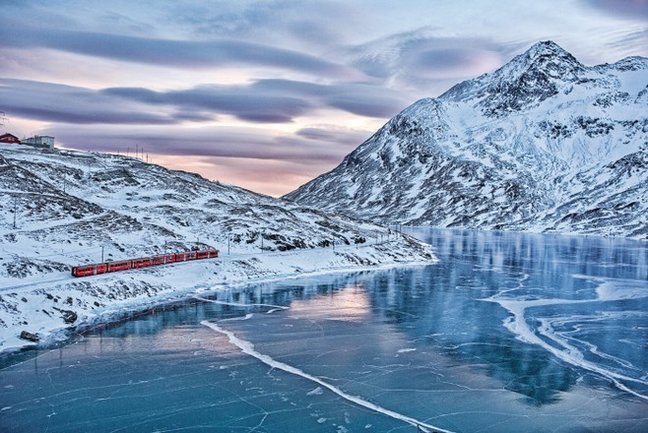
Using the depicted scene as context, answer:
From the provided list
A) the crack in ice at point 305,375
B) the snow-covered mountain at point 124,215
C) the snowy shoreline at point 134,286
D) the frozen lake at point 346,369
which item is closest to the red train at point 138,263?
the snowy shoreline at point 134,286

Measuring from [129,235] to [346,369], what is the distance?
6313 cm

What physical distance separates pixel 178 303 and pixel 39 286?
13356mm

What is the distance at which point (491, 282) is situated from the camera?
87375 mm

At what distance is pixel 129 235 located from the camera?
95250 mm

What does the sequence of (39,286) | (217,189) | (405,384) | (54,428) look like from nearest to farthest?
(54,428) → (405,384) → (39,286) → (217,189)

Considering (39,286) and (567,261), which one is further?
(567,261)

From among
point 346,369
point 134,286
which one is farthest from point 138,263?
point 346,369

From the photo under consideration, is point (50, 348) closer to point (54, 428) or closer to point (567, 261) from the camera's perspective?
point (54, 428)

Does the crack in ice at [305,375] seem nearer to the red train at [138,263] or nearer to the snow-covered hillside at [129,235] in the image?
the snow-covered hillside at [129,235]

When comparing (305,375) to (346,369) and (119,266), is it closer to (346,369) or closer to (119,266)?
(346,369)

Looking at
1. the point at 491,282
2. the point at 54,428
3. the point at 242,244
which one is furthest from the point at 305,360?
the point at 242,244

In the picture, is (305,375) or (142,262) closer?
(305,375)

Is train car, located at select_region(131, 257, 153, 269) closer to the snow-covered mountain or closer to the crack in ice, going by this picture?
the snow-covered mountain

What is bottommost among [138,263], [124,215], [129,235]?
[138,263]
